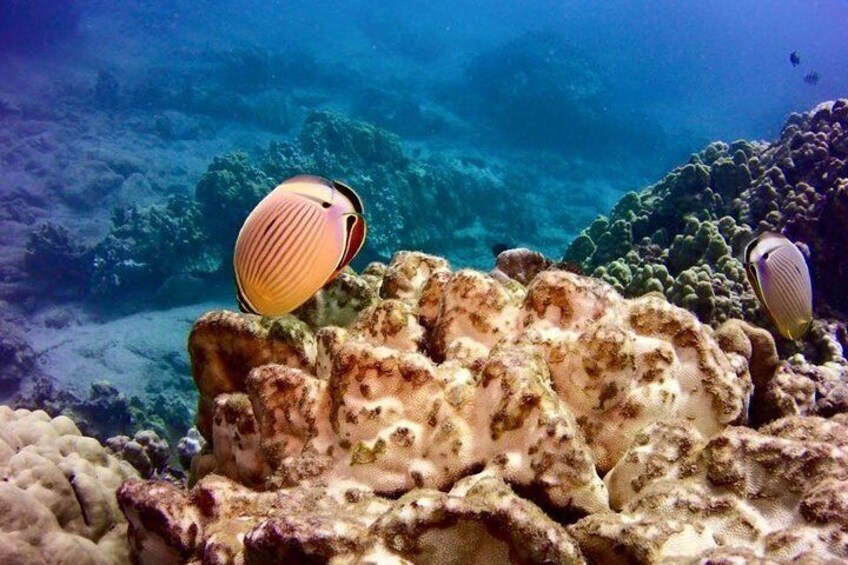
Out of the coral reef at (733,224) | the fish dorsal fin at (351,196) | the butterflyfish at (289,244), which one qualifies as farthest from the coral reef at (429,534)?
the coral reef at (733,224)

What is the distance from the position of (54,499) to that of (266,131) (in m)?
26.5

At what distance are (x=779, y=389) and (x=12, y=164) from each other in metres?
→ 22.5

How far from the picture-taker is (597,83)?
36062 mm

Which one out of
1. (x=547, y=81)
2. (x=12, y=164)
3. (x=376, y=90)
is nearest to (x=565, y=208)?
(x=547, y=81)

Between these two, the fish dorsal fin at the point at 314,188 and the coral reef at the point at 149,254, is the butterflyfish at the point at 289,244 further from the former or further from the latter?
the coral reef at the point at 149,254

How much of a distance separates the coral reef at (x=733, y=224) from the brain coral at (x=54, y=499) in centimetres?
443

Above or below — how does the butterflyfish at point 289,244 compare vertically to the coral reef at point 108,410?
above

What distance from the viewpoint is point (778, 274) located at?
106 inches

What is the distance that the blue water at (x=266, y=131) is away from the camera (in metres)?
14.3

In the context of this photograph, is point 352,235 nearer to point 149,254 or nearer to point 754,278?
point 754,278

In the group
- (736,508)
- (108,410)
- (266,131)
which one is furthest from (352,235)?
(266,131)

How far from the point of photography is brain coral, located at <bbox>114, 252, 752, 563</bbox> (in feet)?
4.74

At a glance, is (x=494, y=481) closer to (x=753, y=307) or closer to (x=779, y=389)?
(x=779, y=389)

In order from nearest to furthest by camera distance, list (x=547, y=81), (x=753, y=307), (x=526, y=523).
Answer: (x=526, y=523) → (x=753, y=307) → (x=547, y=81)
